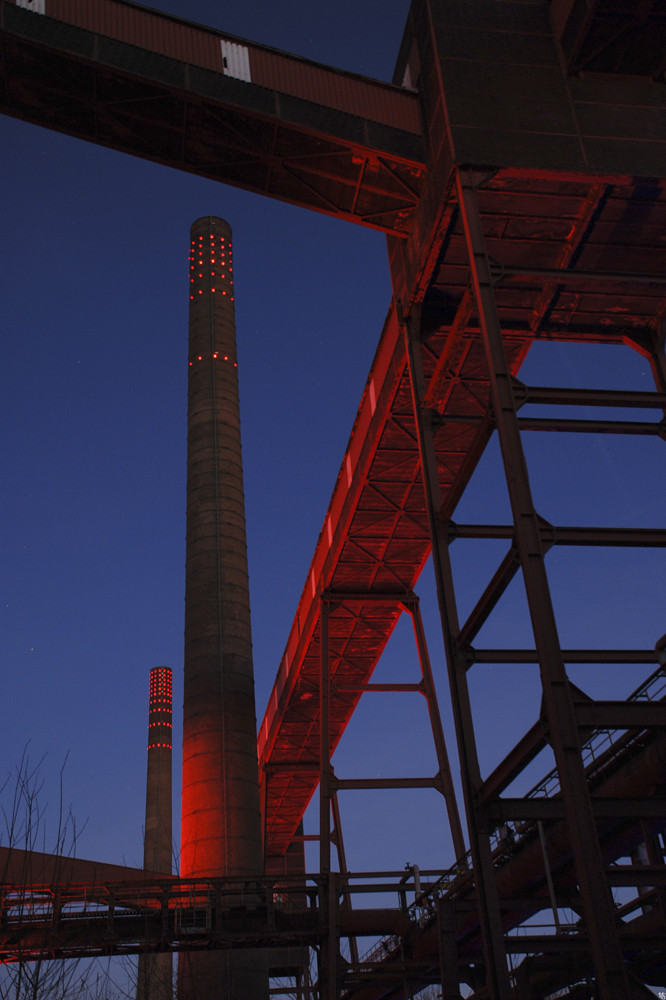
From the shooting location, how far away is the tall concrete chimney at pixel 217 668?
73.3 feet

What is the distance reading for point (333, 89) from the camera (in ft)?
62.9

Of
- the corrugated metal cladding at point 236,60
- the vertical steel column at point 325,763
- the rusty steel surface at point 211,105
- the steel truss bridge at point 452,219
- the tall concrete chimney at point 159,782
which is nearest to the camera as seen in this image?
the steel truss bridge at point 452,219

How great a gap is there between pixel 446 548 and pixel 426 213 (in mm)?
7624

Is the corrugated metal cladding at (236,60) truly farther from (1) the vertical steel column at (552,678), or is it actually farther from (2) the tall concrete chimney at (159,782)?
(2) the tall concrete chimney at (159,782)

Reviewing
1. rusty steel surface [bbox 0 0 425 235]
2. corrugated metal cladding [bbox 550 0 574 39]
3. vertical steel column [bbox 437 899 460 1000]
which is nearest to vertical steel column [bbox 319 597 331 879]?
vertical steel column [bbox 437 899 460 1000]

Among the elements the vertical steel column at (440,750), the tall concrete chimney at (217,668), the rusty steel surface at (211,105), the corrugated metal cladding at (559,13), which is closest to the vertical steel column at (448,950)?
the tall concrete chimney at (217,668)

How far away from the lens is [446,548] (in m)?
15.6

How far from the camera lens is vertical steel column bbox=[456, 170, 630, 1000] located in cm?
996

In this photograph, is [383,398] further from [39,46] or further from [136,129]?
[39,46]

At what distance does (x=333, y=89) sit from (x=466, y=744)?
14.1 metres

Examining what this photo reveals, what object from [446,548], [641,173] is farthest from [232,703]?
[641,173]

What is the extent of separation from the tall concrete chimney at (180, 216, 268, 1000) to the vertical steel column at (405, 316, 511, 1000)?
9.04 m

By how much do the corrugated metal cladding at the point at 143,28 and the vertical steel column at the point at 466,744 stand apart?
29.1 feet

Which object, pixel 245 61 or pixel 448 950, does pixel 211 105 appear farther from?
pixel 448 950
